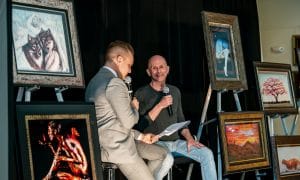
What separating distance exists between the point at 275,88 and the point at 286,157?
2.20 feet

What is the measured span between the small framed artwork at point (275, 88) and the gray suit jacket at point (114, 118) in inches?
82.3

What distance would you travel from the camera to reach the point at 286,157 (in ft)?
15.1

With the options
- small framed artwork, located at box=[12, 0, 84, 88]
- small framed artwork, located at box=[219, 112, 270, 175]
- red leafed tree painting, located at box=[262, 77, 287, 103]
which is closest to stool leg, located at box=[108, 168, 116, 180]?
small framed artwork, located at box=[12, 0, 84, 88]

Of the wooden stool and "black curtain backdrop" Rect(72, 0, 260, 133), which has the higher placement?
"black curtain backdrop" Rect(72, 0, 260, 133)

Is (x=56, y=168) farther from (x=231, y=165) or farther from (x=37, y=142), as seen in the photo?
(x=231, y=165)

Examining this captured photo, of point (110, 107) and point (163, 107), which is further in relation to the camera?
point (163, 107)

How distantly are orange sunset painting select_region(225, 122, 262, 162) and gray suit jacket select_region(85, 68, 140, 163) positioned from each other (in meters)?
1.40

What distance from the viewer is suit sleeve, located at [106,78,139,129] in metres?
2.84

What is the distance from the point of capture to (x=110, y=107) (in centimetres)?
289

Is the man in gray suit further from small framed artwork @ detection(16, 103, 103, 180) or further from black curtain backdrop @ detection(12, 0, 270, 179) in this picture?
black curtain backdrop @ detection(12, 0, 270, 179)

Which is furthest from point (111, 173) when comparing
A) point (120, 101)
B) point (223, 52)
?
point (223, 52)

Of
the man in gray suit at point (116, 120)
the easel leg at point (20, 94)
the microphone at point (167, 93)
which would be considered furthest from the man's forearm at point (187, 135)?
the easel leg at point (20, 94)
